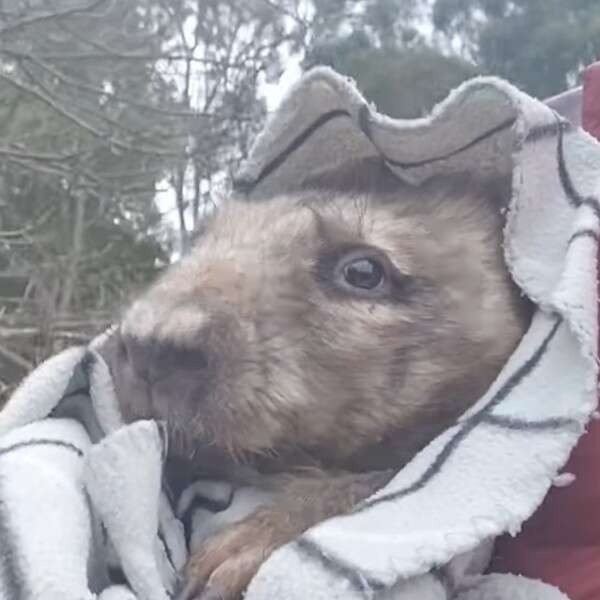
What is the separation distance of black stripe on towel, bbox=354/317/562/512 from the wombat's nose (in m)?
0.12

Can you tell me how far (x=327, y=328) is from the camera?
887mm

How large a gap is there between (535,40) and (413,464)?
1900mm

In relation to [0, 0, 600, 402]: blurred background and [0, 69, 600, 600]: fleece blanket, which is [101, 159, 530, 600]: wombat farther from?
[0, 0, 600, 402]: blurred background

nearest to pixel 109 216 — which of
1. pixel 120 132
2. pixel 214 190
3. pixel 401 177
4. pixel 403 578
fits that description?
pixel 120 132

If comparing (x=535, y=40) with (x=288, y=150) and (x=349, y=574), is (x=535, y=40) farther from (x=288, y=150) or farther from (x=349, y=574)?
(x=349, y=574)

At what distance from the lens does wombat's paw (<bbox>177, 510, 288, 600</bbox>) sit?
74 centimetres

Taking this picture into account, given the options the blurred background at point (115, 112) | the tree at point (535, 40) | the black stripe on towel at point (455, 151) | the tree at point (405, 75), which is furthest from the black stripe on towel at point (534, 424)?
the blurred background at point (115, 112)

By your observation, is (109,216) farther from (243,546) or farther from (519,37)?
(243,546)

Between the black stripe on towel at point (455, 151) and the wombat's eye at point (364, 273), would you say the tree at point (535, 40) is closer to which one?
the black stripe on towel at point (455, 151)

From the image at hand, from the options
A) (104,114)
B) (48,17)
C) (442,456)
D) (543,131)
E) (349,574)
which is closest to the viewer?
(349,574)

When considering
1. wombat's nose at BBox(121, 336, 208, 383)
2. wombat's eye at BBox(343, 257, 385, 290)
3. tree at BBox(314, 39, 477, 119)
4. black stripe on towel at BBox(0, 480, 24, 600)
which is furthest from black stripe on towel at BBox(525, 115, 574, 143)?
tree at BBox(314, 39, 477, 119)

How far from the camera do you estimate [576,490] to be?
2.82 feet

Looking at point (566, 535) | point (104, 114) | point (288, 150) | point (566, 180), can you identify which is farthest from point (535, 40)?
point (104, 114)

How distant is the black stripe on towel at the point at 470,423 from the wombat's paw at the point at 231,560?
55mm
